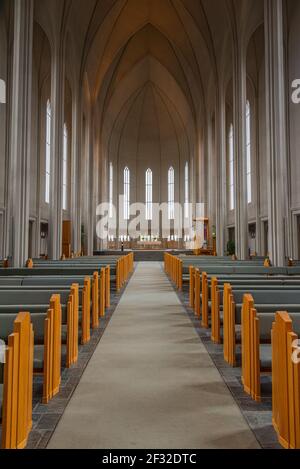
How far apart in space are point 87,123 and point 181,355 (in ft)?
79.3

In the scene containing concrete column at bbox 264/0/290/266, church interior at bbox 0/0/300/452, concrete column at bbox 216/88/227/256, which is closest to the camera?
church interior at bbox 0/0/300/452

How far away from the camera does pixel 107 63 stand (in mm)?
27359

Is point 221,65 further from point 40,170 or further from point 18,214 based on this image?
point 18,214

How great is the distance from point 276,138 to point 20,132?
25.6 ft

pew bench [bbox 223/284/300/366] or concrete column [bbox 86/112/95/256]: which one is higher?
concrete column [bbox 86/112/95/256]

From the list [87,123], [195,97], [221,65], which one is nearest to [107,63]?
[87,123]

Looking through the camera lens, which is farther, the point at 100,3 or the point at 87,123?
the point at 87,123

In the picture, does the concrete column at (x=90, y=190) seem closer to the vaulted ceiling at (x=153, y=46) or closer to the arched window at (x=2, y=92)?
the vaulted ceiling at (x=153, y=46)

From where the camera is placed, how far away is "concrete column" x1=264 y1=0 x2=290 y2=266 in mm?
12297

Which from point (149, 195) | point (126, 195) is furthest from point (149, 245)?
point (126, 195)

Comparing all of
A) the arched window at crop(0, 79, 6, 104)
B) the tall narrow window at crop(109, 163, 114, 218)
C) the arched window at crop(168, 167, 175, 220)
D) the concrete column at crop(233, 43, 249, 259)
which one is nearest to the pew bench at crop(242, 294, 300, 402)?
the concrete column at crop(233, 43, 249, 259)

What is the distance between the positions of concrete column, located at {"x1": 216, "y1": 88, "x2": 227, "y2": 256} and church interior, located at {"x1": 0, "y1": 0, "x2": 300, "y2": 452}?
119 millimetres

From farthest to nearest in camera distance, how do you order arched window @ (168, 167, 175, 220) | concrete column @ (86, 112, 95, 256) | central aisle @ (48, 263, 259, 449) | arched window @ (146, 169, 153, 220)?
arched window @ (146, 169, 153, 220) → arched window @ (168, 167, 175, 220) → concrete column @ (86, 112, 95, 256) → central aisle @ (48, 263, 259, 449)

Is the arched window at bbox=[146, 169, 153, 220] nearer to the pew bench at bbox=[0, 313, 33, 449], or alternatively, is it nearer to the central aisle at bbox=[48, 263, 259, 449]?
the central aisle at bbox=[48, 263, 259, 449]
